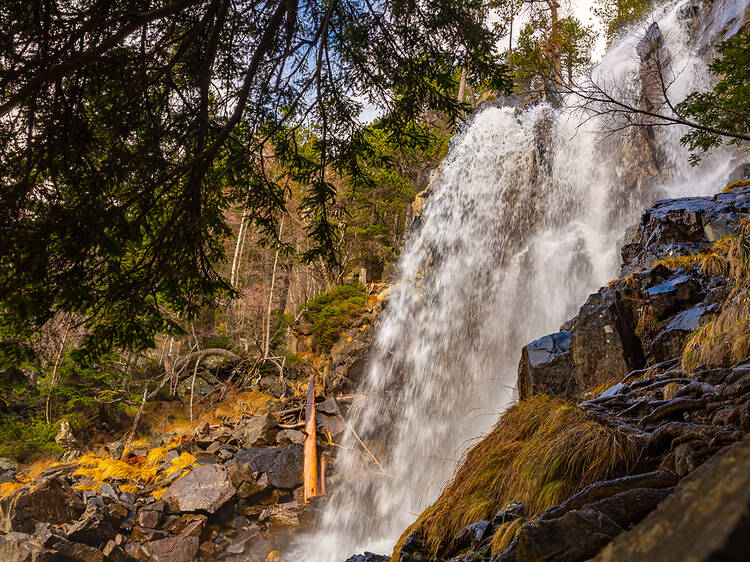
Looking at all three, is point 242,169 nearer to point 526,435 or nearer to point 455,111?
point 455,111

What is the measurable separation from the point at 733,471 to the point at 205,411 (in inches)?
664

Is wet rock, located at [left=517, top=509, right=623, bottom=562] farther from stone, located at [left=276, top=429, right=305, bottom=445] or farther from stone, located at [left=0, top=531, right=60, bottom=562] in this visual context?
stone, located at [left=276, top=429, right=305, bottom=445]

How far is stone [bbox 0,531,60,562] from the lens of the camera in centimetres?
741

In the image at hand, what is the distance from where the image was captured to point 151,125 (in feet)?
14.5

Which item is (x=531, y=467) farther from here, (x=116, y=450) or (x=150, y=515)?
(x=116, y=450)

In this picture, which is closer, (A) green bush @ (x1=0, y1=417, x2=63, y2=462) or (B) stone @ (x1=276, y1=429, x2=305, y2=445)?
(A) green bush @ (x1=0, y1=417, x2=63, y2=462)

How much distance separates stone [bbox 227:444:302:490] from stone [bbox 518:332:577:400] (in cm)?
732

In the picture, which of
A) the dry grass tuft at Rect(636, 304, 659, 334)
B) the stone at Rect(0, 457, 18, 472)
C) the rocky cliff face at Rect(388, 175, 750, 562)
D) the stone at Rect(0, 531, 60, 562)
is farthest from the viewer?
the stone at Rect(0, 457, 18, 472)

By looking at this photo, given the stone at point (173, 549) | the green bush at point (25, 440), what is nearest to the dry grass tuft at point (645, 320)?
the stone at point (173, 549)

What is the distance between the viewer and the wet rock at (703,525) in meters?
0.44

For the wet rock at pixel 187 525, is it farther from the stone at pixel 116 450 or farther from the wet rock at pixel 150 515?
the stone at pixel 116 450

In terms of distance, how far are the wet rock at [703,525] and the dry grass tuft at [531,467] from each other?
81.3 inches

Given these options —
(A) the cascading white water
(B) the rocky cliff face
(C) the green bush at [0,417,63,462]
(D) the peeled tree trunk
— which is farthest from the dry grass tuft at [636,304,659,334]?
(C) the green bush at [0,417,63,462]

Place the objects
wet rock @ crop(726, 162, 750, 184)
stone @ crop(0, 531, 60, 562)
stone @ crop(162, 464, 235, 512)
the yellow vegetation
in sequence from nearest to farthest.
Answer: the yellow vegetation
stone @ crop(0, 531, 60, 562)
wet rock @ crop(726, 162, 750, 184)
stone @ crop(162, 464, 235, 512)
